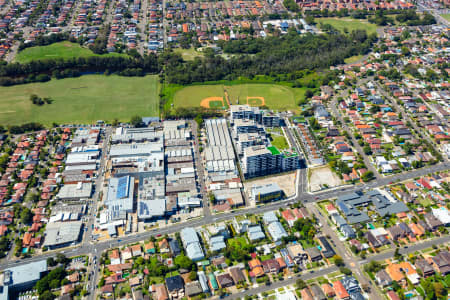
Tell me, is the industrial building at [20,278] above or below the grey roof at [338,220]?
below

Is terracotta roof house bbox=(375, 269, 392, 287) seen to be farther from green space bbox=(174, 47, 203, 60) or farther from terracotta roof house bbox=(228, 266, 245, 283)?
green space bbox=(174, 47, 203, 60)

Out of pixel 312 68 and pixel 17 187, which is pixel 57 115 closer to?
pixel 17 187

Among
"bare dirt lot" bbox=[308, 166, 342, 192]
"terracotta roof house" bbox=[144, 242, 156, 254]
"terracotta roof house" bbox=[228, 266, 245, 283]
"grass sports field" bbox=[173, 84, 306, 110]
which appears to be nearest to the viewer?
"terracotta roof house" bbox=[228, 266, 245, 283]

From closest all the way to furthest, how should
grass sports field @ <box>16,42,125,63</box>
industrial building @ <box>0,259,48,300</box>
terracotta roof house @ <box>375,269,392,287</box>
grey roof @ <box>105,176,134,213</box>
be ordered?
1. industrial building @ <box>0,259,48,300</box>
2. terracotta roof house @ <box>375,269,392,287</box>
3. grey roof @ <box>105,176,134,213</box>
4. grass sports field @ <box>16,42,125,63</box>

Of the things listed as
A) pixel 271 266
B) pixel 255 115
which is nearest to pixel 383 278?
pixel 271 266

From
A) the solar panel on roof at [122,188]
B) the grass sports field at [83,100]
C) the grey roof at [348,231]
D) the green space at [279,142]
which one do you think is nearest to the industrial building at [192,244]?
the solar panel on roof at [122,188]

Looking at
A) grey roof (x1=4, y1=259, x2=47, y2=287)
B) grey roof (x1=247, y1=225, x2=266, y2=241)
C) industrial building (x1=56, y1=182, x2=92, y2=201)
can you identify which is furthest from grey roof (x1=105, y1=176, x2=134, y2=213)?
grey roof (x1=247, y1=225, x2=266, y2=241)

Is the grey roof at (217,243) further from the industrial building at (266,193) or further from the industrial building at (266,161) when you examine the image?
the industrial building at (266,161)
